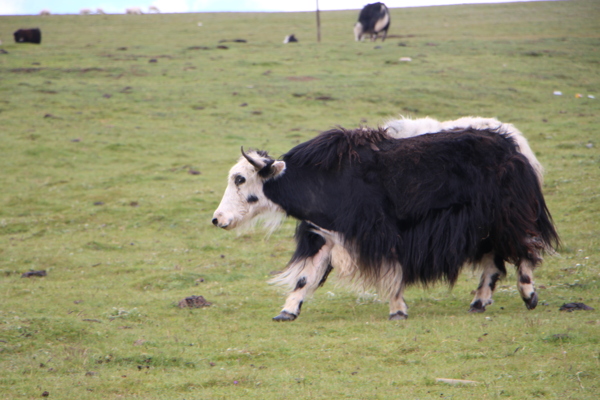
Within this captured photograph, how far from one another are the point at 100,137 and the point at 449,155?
12.0 metres

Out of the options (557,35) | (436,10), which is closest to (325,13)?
(436,10)

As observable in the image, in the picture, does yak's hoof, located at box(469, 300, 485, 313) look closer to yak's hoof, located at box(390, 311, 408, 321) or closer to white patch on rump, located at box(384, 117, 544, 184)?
yak's hoof, located at box(390, 311, 408, 321)

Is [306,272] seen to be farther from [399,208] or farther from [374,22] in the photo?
[374,22]

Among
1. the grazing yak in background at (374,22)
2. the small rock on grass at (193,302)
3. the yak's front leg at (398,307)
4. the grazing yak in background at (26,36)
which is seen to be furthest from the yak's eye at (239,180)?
the grazing yak in background at (374,22)

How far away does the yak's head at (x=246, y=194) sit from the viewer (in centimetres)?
600

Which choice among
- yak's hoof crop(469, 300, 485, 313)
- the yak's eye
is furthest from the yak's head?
yak's hoof crop(469, 300, 485, 313)

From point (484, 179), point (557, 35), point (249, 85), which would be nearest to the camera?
point (484, 179)

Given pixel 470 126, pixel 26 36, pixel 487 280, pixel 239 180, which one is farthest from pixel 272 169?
pixel 26 36

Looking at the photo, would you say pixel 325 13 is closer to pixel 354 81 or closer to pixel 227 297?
pixel 354 81

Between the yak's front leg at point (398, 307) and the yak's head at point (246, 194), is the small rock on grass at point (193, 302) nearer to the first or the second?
the yak's head at point (246, 194)

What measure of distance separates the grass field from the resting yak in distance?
446 mm

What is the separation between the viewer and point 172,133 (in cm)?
1658

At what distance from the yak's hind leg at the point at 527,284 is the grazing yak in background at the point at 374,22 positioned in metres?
27.9

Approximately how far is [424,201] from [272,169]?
1.39 m
